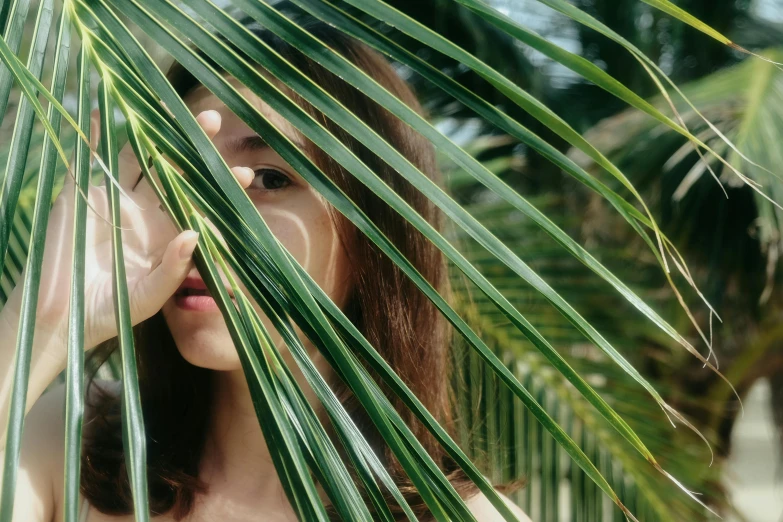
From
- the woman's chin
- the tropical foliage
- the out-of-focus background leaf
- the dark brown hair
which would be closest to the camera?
the tropical foliage

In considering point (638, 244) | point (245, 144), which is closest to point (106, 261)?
point (245, 144)

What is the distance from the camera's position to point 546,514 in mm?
1485

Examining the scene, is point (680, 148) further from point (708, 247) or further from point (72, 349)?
point (72, 349)

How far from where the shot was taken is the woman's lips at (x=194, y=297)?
737 millimetres

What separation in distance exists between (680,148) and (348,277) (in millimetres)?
944

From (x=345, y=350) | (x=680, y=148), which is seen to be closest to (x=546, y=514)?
(x=680, y=148)

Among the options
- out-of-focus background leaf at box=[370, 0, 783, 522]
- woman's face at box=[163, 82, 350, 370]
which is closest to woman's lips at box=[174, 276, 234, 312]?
woman's face at box=[163, 82, 350, 370]

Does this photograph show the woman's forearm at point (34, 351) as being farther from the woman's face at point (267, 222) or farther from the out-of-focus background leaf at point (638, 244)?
the out-of-focus background leaf at point (638, 244)

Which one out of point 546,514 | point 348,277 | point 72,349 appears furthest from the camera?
point 546,514

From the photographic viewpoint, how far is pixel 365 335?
894 mm

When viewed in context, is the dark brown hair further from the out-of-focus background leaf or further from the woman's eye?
the out-of-focus background leaf

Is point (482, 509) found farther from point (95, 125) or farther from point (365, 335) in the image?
point (95, 125)

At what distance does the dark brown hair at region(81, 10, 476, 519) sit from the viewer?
0.85 meters

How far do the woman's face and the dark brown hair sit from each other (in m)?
0.03
